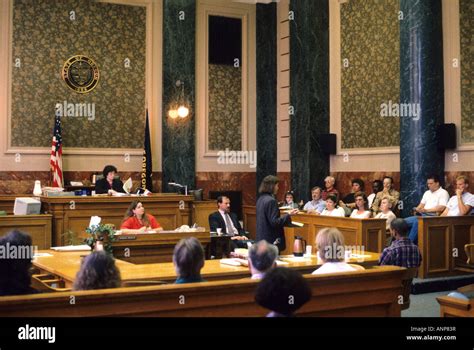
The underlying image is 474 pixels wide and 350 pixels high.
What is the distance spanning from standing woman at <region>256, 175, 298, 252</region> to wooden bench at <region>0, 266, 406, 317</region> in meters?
2.24

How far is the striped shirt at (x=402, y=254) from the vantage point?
644cm

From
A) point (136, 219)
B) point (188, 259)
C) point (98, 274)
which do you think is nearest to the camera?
point (98, 274)

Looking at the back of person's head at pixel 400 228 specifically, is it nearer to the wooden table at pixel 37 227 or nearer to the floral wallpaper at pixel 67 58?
the wooden table at pixel 37 227

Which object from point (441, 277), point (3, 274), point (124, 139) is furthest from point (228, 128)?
point (3, 274)

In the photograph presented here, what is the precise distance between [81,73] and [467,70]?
7.23 m

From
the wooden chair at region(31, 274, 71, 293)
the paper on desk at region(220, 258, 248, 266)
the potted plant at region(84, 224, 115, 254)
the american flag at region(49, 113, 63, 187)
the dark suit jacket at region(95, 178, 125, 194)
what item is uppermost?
the american flag at region(49, 113, 63, 187)

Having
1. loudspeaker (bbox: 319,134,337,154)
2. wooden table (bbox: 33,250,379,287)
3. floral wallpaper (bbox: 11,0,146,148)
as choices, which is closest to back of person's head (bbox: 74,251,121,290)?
wooden table (bbox: 33,250,379,287)

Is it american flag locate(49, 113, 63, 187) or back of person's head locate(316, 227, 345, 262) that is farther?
american flag locate(49, 113, 63, 187)

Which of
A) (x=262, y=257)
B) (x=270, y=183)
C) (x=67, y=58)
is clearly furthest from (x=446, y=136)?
(x=67, y=58)

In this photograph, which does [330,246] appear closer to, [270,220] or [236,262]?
[236,262]

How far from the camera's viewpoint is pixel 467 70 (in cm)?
1025

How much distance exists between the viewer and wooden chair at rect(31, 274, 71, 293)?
4.81 metres

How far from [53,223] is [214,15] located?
656 centimetres

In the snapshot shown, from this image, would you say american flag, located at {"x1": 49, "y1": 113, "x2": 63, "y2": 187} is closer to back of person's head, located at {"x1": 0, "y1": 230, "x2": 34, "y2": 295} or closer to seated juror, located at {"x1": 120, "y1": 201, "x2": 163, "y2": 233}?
seated juror, located at {"x1": 120, "y1": 201, "x2": 163, "y2": 233}
